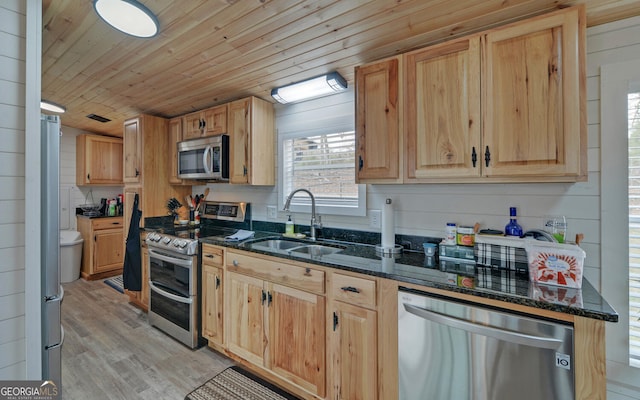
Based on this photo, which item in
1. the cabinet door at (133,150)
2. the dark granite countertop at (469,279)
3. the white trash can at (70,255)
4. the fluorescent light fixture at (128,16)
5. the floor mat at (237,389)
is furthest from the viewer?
the white trash can at (70,255)

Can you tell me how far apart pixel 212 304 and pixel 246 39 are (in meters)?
2.07

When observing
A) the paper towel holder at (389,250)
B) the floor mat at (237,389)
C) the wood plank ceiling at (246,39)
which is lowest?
the floor mat at (237,389)

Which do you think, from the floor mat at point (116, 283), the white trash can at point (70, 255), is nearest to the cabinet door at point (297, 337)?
the floor mat at point (116, 283)

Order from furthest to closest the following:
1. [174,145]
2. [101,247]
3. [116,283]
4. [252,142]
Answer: [101,247] < [116,283] < [174,145] < [252,142]

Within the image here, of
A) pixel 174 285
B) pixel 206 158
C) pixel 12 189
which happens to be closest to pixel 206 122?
pixel 206 158

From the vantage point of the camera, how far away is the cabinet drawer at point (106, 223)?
433 cm

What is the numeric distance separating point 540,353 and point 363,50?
188 cm

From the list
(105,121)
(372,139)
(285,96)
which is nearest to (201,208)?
(285,96)

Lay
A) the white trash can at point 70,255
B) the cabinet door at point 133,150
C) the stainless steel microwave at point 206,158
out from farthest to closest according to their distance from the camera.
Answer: the white trash can at point 70,255 → the cabinet door at point 133,150 → the stainless steel microwave at point 206,158

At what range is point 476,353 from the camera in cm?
129

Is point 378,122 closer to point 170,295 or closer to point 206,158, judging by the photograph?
point 206,158

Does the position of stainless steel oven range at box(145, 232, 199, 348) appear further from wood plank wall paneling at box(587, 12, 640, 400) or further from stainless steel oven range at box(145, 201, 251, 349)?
wood plank wall paneling at box(587, 12, 640, 400)

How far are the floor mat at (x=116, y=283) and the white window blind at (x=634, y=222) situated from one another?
5041 mm

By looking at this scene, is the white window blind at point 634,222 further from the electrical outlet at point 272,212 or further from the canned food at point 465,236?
the electrical outlet at point 272,212
